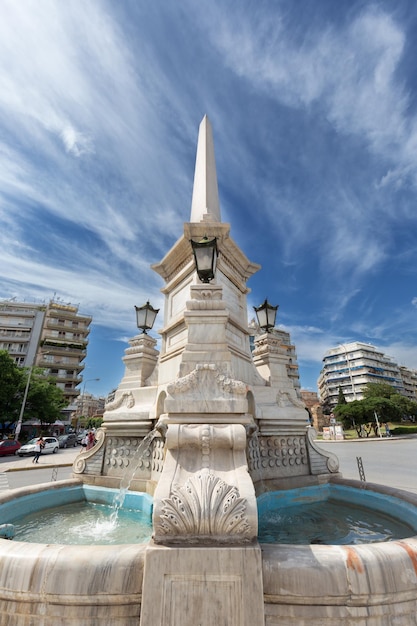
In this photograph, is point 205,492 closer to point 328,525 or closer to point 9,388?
point 328,525

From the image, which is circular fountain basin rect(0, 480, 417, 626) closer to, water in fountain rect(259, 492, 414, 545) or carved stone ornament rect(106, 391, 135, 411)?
water in fountain rect(259, 492, 414, 545)

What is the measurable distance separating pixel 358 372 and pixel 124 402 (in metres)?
95.7

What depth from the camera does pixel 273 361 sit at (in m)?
6.17

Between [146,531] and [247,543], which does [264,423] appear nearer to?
[146,531]

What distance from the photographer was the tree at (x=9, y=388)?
2708 centimetres

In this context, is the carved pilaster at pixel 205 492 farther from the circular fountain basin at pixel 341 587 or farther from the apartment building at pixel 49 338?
the apartment building at pixel 49 338

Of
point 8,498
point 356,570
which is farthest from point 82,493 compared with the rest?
point 356,570

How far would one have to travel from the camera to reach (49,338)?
5316 cm

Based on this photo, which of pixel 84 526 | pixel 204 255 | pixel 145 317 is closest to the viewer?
pixel 84 526

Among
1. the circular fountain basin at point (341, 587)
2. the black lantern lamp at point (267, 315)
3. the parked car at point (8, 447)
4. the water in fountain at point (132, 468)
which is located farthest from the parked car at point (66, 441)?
the circular fountain basin at point (341, 587)

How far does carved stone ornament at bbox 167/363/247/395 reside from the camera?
3.05 meters

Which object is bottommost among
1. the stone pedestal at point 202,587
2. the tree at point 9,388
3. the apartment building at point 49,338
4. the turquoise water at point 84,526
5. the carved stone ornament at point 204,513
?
the turquoise water at point 84,526

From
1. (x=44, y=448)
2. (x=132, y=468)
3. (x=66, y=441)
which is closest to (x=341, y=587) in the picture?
(x=132, y=468)

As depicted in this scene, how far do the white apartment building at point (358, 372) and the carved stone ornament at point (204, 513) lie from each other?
9174cm
